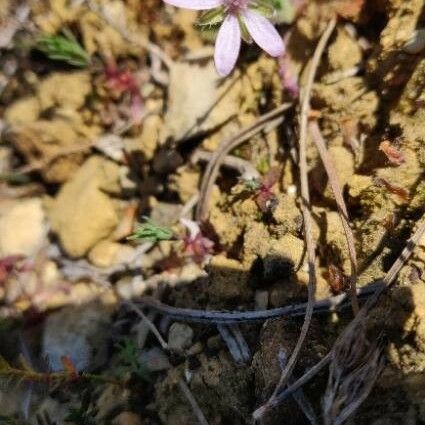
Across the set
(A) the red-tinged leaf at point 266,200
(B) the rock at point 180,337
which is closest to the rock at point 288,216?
(A) the red-tinged leaf at point 266,200

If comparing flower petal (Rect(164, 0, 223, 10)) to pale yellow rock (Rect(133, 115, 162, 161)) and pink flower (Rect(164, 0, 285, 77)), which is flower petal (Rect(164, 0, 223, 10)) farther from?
pale yellow rock (Rect(133, 115, 162, 161))

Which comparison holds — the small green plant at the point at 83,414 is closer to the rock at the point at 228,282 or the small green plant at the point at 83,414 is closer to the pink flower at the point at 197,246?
the rock at the point at 228,282

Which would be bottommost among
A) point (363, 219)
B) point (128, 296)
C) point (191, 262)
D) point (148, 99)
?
point (128, 296)

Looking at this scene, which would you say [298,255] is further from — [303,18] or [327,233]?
[303,18]

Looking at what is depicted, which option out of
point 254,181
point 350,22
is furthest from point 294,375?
point 350,22

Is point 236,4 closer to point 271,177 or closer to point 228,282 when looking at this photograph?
point 271,177

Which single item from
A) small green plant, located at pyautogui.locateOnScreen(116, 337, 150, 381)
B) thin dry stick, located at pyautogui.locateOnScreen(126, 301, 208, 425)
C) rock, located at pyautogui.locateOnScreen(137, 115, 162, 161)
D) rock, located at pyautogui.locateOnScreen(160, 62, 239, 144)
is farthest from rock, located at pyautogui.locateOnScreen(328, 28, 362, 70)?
small green plant, located at pyautogui.locateOnScreen(116, 337, 150, 381)
